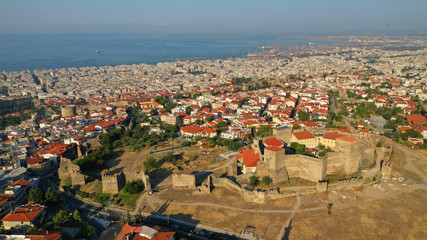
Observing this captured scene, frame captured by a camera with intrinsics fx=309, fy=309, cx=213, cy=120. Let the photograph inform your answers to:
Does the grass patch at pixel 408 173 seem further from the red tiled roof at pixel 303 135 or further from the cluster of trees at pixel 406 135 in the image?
the cluster of trees at pixel 406 135

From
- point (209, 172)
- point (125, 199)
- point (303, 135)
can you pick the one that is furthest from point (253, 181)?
point (125, 199)

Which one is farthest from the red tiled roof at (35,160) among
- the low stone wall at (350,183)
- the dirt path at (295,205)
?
the low stone wall at (350,183)

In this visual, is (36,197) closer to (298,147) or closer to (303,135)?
(298,147)

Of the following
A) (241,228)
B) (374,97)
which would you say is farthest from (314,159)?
(374,97)

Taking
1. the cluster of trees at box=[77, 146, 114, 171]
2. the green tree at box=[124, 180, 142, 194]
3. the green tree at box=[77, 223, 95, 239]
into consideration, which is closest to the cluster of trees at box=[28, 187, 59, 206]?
the green tree at box=[124, 180, 142, 194]

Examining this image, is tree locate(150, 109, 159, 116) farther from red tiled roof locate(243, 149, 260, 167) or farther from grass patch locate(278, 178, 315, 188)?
grass patch locate(278, 178, 315, 188)

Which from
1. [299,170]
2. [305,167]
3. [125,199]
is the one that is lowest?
[125,199]
